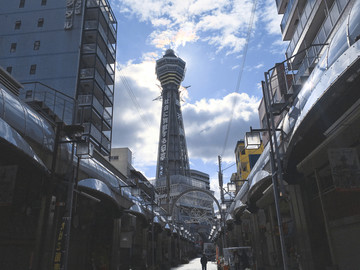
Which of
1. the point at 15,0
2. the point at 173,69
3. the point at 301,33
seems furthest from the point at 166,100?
the point at 301,33

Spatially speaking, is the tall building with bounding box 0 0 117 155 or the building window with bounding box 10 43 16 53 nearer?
the tall building with bounding box 0 0 117 155

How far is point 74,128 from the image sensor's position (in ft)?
37.0

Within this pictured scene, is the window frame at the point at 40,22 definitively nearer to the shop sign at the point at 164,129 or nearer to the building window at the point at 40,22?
the building window at the point at 40,22

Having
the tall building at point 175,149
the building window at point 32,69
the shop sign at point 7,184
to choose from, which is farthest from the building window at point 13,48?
the tall building at point 175,149

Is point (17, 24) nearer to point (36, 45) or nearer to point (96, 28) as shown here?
point (36, 45)

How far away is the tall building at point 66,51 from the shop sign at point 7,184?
22579 mm

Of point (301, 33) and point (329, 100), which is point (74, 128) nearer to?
point (329, 100)

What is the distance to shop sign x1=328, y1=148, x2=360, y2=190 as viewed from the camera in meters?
7.70

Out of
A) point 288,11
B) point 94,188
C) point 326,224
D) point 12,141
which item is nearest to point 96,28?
point 288,11

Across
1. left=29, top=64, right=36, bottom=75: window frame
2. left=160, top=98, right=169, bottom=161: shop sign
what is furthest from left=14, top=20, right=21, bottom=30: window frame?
left=160, top=98, right=169, bottom=161: shop sign

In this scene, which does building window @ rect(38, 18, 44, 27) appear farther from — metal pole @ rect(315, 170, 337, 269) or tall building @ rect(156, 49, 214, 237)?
tall building @ rect(156, 49, 214, 237)

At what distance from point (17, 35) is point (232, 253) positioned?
35026mm

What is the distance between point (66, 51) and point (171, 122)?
109 m

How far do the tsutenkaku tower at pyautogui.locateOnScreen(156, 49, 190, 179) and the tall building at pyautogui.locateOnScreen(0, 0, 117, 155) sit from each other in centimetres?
9625
